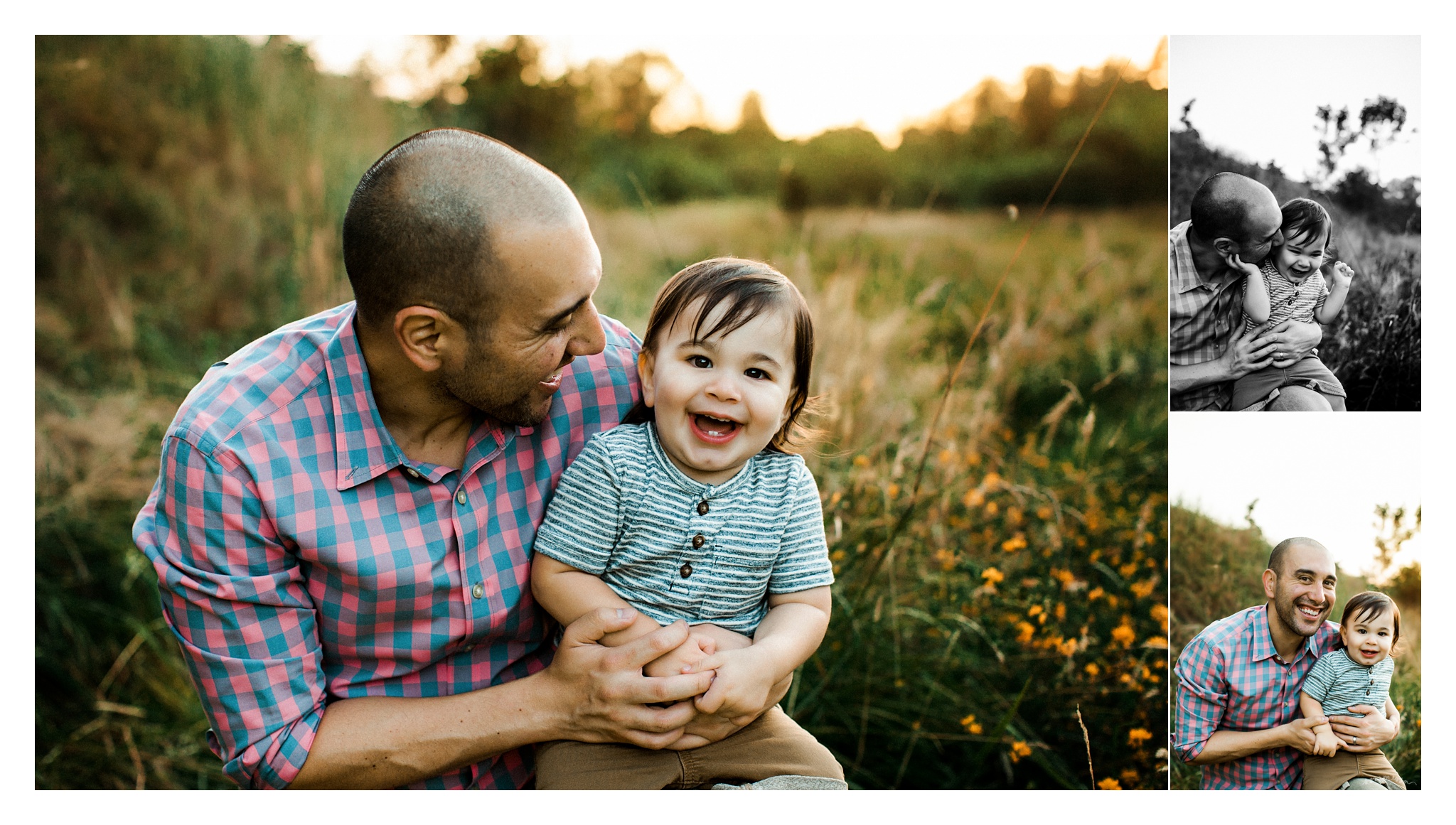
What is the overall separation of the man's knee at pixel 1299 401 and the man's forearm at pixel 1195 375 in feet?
0.36

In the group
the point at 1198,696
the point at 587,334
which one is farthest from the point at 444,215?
the point at 1198,696

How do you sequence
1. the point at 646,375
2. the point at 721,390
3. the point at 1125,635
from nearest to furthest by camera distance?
the point at 721,390 → the point at 646,375 → the point at 1125,635

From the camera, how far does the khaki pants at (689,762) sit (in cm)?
180

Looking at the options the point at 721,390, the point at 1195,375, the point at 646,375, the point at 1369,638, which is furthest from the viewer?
the point at 1195,375

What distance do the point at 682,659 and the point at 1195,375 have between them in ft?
4.36

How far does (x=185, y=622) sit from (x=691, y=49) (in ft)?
7.42

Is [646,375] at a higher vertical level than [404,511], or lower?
higher

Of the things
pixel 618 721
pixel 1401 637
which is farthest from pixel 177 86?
pixel 1401 637

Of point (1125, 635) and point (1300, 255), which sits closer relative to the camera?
point (1300, 255)

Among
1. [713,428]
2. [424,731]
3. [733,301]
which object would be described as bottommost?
[424,731]

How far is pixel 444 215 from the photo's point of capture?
163cm

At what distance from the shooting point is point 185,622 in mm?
1628

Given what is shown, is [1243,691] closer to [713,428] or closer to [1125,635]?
[1125,635]

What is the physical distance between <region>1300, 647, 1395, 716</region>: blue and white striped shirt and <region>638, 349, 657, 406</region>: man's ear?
1523 mm
